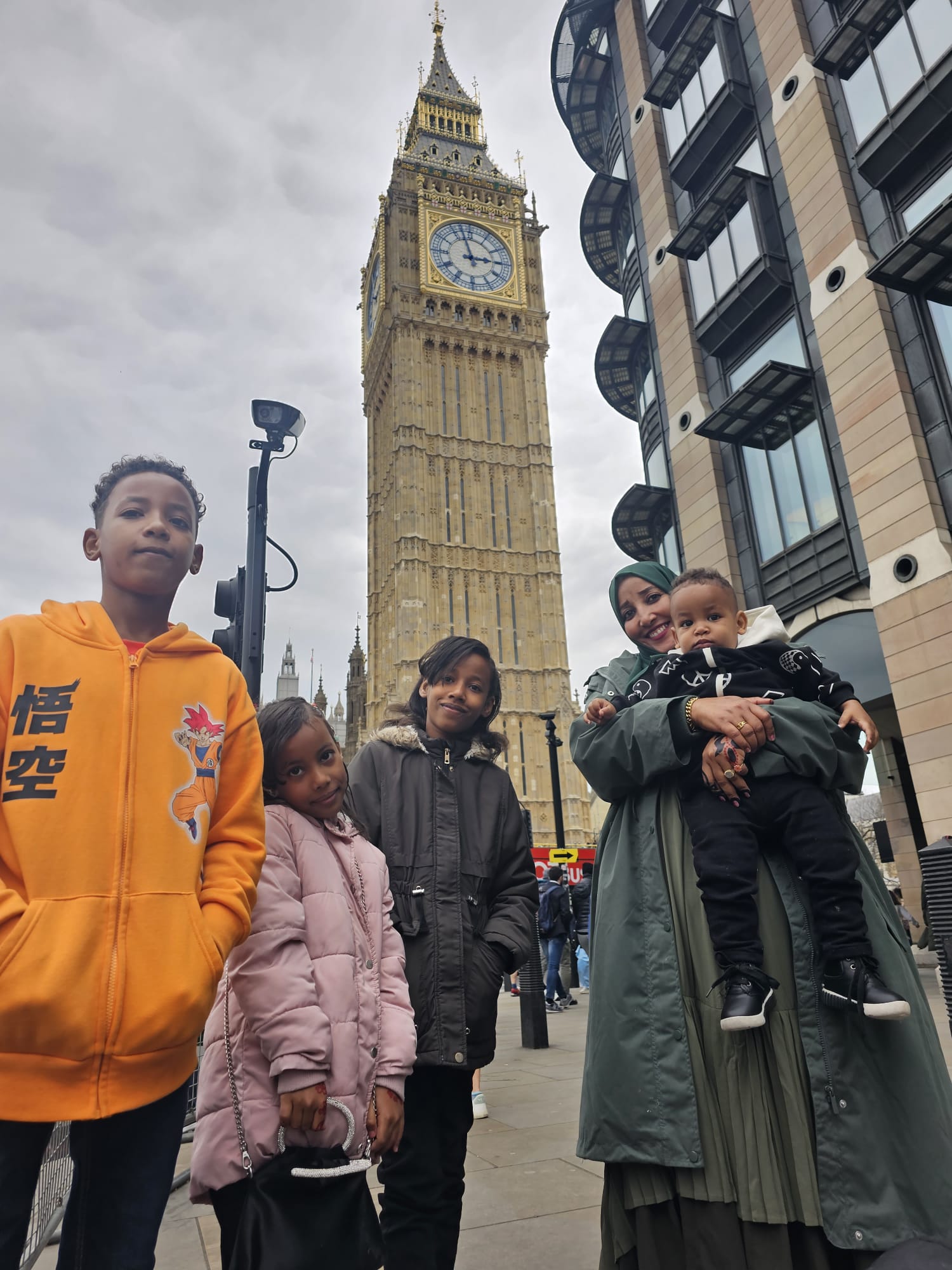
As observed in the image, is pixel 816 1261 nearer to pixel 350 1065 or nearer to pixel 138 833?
pixel 350 1065

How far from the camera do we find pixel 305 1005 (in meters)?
1.81

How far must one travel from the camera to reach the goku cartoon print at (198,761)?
5.99 ft

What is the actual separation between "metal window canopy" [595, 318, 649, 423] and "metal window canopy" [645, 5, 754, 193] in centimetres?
294

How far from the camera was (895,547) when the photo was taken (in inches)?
426

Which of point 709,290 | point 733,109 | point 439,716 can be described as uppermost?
point 733,109

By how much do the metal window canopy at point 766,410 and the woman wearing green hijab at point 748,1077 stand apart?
39.1 ft

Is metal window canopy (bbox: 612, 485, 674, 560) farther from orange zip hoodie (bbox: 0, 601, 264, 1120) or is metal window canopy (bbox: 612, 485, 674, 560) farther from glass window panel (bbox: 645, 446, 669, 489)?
orange zip hoodie (bbox: 0, 601, 264, 1120)

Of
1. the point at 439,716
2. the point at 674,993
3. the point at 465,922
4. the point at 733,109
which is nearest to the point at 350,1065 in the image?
the point at 465,922

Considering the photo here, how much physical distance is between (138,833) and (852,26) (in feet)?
50.0

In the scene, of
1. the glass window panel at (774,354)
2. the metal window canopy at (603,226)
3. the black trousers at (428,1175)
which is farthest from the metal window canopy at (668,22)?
the black trousers at (428,1175)

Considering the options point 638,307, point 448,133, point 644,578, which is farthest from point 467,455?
point 644,578

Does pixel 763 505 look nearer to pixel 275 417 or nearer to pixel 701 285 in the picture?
pixel 701 285

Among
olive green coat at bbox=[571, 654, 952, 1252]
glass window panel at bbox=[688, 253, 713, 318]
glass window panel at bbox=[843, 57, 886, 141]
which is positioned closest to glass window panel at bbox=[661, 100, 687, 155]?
glass window panel at bbox=[688, 253, 713, 318]

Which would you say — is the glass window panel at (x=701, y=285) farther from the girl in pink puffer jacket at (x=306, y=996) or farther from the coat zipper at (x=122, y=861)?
the coat zipper at (x=122, y=861)
